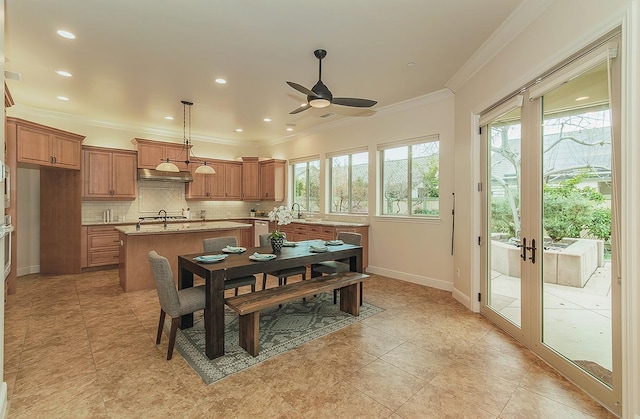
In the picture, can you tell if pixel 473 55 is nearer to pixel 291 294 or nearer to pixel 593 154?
pixel 593 154

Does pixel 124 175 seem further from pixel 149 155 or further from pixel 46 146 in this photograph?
pixel 46 146

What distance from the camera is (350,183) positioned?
6.28 metres

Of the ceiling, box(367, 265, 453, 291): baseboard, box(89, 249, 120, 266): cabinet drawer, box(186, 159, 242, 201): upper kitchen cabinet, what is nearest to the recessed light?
the ceiling

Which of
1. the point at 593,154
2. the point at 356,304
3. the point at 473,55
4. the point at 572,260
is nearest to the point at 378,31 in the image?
the point at 473,55

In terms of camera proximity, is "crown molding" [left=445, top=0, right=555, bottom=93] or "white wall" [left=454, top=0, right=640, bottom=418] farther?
"crown molding" [left=445, top=0, right=555, bottom=93]

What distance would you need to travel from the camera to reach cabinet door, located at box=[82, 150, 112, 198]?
5.83 m

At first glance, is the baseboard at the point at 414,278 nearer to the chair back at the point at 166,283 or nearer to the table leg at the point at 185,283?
the table leg at the point at 185,283

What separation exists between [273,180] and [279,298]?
5132mm

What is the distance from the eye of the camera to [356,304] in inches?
142

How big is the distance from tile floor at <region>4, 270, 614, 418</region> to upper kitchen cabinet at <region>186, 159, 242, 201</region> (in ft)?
13.5

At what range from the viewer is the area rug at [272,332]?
8.33 feet

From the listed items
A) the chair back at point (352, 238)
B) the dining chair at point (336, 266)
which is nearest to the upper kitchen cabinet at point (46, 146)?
the dining chair at point (336, 266)

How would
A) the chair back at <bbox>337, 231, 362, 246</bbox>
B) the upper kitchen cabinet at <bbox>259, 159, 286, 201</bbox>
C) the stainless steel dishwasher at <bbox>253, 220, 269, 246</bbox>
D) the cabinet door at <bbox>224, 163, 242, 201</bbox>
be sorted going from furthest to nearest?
the cabinet door at <bbox>224, 163, 242, 201</bbox>
the upper kitchen cabinet at <bbox>259, 159, 286, 201</bbox>
the stainless steel dishwasher at <bbox>253, 220, 269, 246</bbox>
the chair back at <bbox>337, 231, 362, 246</bbox>

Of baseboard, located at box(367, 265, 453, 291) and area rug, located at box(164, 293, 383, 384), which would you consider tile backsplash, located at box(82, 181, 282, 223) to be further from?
area rug, located at box(164, 293, 383, 384)
